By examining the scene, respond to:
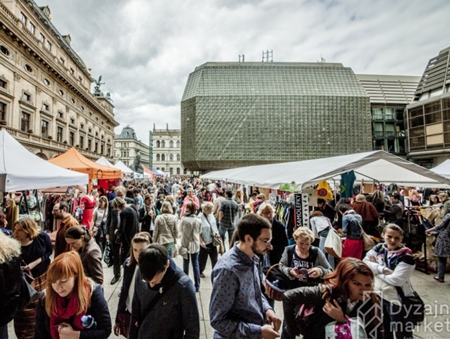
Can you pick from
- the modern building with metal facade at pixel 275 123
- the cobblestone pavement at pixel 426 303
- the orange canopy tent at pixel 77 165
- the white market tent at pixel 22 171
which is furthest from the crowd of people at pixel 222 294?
the modern building with metal facade at pixel 275 123

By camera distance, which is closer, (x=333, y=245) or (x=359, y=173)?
(x=333, y=245)

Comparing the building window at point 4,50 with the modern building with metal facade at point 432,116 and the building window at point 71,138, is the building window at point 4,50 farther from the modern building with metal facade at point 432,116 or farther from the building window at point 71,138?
the modern building with metal facade at point 432,116

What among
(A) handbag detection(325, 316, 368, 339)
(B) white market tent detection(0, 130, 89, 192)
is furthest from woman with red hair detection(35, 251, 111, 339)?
(B) white market tent detection(0, 130, 89, 192)

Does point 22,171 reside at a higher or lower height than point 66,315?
higher

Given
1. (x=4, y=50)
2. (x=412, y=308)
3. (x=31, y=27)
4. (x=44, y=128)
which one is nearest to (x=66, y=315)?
(x=412, y=308)

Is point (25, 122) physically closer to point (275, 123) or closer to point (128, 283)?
point (128, 283)

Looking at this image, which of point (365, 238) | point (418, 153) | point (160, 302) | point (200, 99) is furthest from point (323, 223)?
point (200, 99)

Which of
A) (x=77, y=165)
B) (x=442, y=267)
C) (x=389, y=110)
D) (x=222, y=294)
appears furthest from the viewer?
(x=389, y=110)

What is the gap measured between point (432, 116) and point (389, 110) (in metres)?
17.8

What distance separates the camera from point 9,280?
6.81 ft

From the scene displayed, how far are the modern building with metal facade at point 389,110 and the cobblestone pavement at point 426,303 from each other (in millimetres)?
53306

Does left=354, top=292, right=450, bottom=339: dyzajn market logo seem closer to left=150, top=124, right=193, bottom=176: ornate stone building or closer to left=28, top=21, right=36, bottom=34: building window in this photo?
left=28, top=21, right=36, bottom=34: building window

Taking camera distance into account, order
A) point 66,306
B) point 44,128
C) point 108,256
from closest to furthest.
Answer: point 66,306
point 108,256
point 44,128

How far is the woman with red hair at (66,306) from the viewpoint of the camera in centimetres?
177
